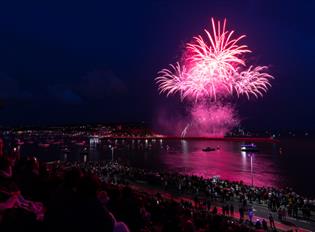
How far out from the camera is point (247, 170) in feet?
221

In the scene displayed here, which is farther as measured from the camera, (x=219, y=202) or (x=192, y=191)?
(x=192, y=191)

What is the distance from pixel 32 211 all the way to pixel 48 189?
1447 mm

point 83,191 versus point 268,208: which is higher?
point 83,191

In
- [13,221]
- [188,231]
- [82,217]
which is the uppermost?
[82,217]

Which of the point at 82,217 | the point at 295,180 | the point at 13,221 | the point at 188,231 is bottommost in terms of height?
the point at 295,180

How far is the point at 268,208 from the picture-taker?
2073 cm

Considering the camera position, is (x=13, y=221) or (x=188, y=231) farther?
(x=188, y=231)

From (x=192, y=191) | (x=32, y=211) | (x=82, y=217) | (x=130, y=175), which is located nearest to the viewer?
(x=82, y=217)

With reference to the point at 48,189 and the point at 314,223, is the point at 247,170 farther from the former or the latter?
the point at 48,189

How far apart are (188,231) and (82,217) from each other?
12.8ft

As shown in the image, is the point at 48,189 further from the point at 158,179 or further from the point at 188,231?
the point at 158,179

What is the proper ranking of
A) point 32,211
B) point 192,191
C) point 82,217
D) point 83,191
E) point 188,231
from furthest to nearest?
point 192,191, point 188,231, point 32,211, point 83,191, point 82,217

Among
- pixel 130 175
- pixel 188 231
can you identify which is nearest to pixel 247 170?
pixel 130 175

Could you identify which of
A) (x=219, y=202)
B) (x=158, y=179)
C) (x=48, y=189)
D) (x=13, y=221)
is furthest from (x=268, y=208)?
(x=13, y=221)
